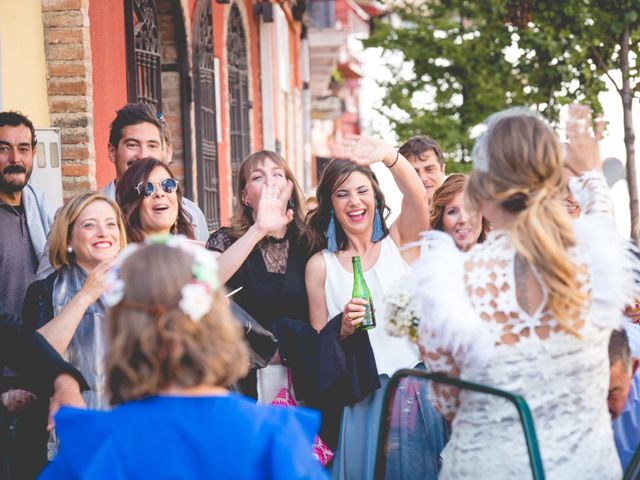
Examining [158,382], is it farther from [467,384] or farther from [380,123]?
[380,123]

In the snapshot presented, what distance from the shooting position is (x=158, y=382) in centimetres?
264

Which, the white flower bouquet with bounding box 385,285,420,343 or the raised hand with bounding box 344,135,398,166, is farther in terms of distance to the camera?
the raised hand with bounding box 344,135,398,166

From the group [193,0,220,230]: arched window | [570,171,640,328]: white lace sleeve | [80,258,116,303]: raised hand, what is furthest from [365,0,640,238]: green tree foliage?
[570,171,640,328]: white lace sleeve

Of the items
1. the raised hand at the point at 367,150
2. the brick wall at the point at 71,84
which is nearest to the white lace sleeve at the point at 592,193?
the raised hand at the point at 367,150

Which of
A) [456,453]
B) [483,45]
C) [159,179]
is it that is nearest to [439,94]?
[483,45]

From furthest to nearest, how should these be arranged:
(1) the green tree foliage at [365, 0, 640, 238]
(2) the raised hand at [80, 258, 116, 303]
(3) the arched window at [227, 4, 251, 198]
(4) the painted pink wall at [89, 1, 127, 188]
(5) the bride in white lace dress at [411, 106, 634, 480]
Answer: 1. (3) the arched window at [227, 4, 251, 198]
2. (1) the green tree foliage at [365, 0, 640, 238]
3. (4) the painted pink wall at [89, 1, 127, 188]
4. (2) the raised hand at [80, 258, 116, 303]
5. (5) the bride in white lace dress at [411, 106, 634, 480]

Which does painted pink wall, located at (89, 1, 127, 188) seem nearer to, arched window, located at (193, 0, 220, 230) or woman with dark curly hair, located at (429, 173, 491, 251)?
arched window, located at (193, 0, 220, 230)

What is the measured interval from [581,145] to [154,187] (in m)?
2.40

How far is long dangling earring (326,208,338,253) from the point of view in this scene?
5.24 m

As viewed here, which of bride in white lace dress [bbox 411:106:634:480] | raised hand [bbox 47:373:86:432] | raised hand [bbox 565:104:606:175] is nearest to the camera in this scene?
bride in white lace dress [bbox 411:106:634:480]

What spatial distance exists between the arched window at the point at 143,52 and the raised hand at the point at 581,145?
559 cm

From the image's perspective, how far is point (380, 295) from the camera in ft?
16.6

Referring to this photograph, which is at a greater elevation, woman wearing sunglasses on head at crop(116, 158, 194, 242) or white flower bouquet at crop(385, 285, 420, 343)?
woman wearing sunglasses on head at crop(116, 158, 194, 242)

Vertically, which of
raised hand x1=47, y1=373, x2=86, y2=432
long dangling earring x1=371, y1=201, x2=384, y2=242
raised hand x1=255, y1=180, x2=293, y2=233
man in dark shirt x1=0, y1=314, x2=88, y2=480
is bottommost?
raised hand x1=47, y1=373, x2=86, y2=432
